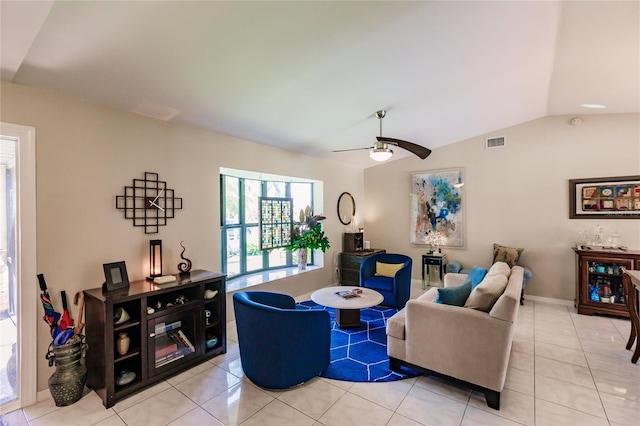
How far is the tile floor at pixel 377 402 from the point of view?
2.11 metres

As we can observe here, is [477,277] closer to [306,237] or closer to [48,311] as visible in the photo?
[306,237]

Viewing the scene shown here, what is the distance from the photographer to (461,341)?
237cm

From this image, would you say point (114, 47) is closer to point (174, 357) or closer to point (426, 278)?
point (174, 357)

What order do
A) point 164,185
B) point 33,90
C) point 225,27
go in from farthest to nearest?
point 164,185 → point 33,90 → point 225,27

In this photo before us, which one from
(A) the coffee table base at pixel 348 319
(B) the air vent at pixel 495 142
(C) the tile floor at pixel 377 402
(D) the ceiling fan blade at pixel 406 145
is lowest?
Answer: (C) the tile floor at pixel 377 402

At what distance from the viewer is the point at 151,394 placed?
2422mm

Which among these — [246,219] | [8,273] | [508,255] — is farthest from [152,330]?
[508,255]

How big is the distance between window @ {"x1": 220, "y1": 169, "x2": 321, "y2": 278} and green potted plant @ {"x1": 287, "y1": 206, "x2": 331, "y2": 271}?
0.90 ft

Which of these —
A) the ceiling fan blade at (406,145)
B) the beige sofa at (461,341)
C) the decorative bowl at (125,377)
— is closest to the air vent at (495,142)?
the ceiling fan blade at (406,145)

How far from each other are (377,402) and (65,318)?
8.56 ft

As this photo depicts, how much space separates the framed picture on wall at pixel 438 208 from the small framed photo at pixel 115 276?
488cm

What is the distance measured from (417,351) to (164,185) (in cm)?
302

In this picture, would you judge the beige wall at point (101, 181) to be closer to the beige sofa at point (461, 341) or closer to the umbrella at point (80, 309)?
the umbrella at point (80, 309)

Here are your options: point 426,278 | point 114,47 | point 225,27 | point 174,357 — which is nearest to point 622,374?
point 426,278
